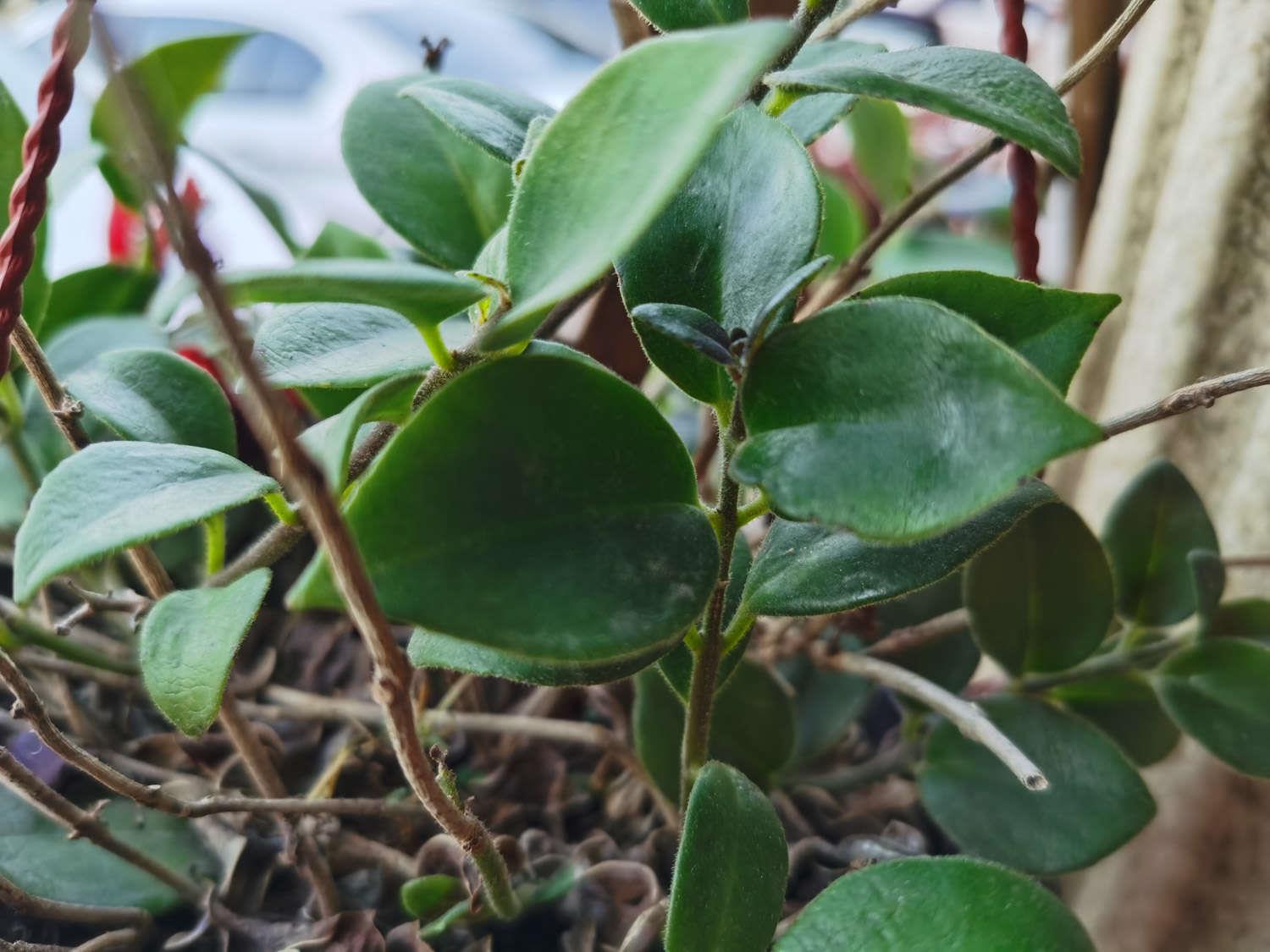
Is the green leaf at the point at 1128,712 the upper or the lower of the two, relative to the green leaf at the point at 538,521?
lower

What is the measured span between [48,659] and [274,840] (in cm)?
12

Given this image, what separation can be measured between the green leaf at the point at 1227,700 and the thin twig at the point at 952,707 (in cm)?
6

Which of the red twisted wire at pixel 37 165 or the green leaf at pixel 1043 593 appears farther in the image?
the green leaf at pixel 1043 593

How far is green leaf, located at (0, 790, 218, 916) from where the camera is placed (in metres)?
0.36

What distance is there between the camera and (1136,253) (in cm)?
50

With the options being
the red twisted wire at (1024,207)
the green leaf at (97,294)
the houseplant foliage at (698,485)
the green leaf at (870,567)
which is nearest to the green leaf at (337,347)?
the houseplant foliage at (698,485)

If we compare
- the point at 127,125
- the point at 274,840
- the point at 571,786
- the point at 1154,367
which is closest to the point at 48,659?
the point at 274,840

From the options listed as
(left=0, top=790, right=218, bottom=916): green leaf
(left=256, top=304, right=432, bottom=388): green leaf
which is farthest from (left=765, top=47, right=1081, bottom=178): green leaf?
(left=0, top=790, right=218, bottom=916): green leaf

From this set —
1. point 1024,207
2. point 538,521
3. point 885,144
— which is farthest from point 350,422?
point 885,144

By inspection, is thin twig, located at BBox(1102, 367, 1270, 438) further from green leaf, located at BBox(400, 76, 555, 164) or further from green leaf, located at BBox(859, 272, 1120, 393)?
green leaf, located at BBox(400, 76, 555, 164)

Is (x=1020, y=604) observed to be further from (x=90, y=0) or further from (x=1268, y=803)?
(x=90, y=0)

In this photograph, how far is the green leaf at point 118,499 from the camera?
203 millimetres

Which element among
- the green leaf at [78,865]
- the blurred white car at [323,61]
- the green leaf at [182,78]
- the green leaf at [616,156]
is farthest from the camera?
the blurred white car at [323,61]

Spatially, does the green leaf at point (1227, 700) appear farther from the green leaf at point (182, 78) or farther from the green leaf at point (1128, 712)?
the green leaf at point (182, 78)
